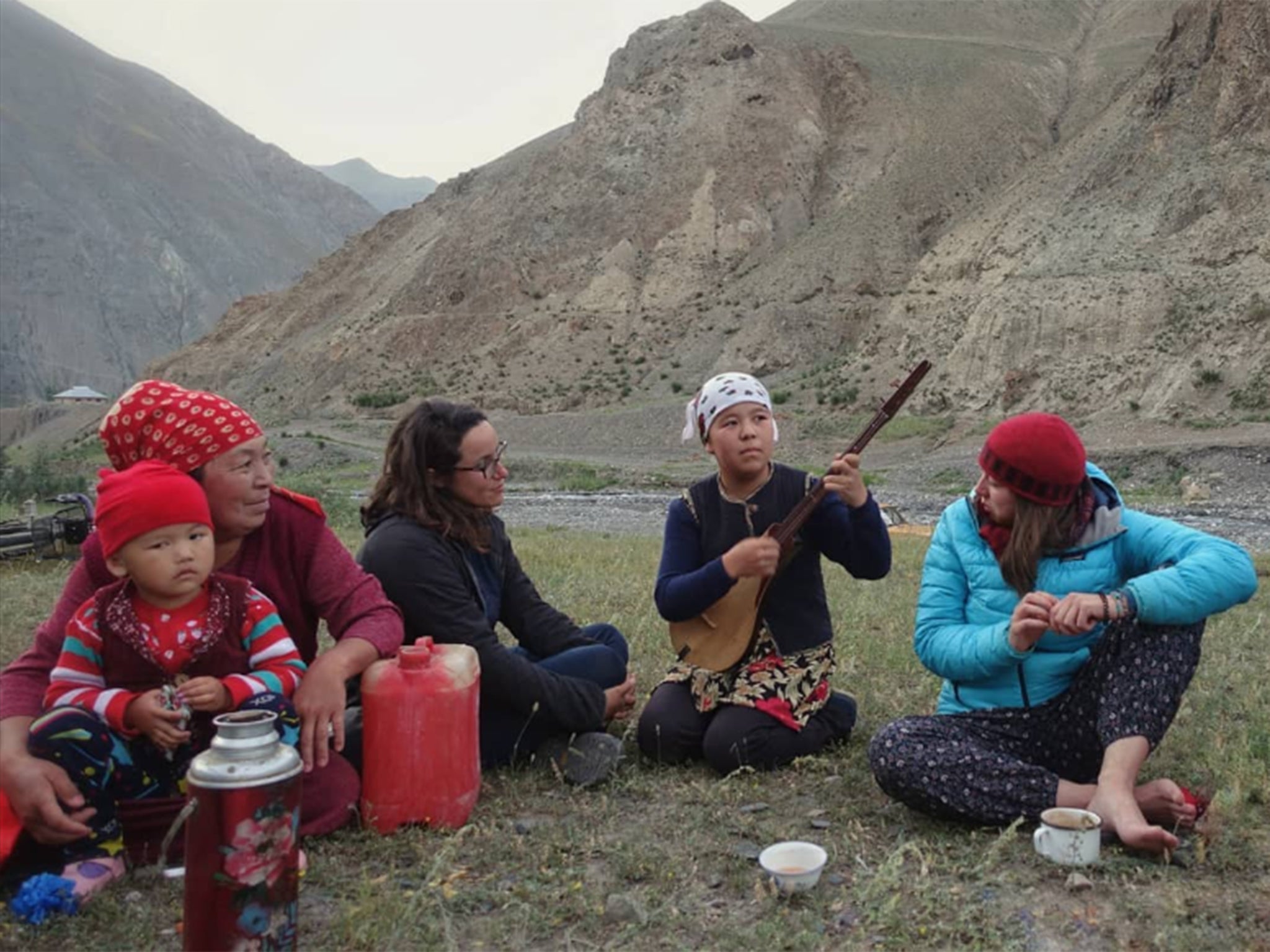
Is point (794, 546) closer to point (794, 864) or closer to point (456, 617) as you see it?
point (456, 617)

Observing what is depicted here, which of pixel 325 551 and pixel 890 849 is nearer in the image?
pixel 890 849

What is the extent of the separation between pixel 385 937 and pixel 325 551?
4.41ft

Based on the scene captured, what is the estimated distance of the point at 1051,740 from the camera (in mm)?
3709

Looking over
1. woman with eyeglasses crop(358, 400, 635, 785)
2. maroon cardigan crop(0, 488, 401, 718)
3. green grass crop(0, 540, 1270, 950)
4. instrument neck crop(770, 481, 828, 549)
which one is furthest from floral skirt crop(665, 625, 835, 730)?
maroon cardigan crop(0, 488, 401, 718)

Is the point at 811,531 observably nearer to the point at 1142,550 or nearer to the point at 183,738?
the point at 1142,550

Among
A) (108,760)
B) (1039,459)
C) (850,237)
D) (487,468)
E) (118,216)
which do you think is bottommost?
(108,760)

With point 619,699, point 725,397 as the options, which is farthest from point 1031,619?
point 619,699

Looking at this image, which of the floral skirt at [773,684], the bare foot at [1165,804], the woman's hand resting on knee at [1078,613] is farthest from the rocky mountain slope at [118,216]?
the bare foot at [1165,804]

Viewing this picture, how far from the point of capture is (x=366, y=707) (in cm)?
360

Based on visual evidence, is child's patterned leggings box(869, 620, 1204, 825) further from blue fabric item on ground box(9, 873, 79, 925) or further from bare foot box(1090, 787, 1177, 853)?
blue fabric item on ground box(9, 873, 79, 925)

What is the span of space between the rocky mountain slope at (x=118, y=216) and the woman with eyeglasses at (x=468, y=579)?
→ 328ft

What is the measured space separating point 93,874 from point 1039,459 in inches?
117

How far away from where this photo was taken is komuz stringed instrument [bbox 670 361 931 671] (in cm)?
424

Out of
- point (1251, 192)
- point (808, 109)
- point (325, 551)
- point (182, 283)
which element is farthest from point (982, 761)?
point (182, 283)
